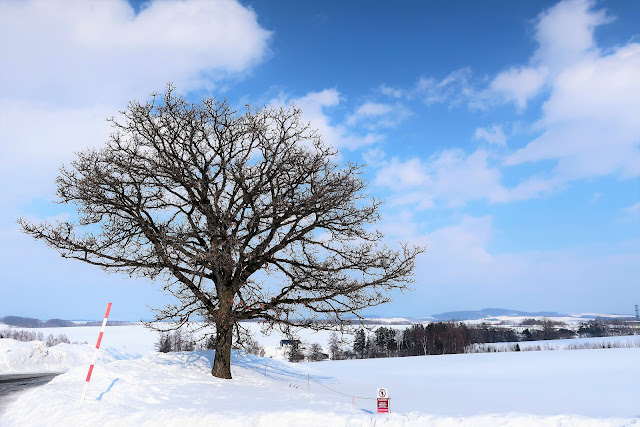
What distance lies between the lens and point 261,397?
429 inches

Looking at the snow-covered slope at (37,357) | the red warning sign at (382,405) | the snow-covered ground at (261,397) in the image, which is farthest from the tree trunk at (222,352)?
the snow-covered slope at (37,357)

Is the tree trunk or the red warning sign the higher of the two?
the tree trunk

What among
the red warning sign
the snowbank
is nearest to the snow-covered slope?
the snowbank

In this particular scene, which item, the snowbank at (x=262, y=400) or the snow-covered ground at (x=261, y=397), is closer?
the snowbank at (x=262, y=400)

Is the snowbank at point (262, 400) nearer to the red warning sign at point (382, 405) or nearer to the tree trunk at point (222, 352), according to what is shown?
the red warning sign at point (382, 405)

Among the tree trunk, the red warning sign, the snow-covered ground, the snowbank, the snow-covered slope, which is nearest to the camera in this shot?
the snowbank

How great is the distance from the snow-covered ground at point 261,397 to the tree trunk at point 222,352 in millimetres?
384

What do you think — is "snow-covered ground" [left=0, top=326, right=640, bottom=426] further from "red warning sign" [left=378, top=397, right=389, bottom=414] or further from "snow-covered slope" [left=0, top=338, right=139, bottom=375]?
"red warning sign" [left=378, top=397, right=389, bottom=414]

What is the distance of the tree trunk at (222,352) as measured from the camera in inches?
566

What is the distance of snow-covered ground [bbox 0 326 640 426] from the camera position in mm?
7168

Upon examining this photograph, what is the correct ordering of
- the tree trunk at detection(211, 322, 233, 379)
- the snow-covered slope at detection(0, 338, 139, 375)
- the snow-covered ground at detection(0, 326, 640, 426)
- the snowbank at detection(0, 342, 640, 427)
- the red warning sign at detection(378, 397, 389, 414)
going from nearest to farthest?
1. the snowbank at detection(0, 342, 640, 427)
2. the snow-covered ground at detection(0, 326, 640, 426)
3. the red warning sign at detection(378, 397, 389, 414)
4. the tree trunk at detection(211, 322, 233, 379)
5. the snow-covered slope at detection(0, 338, 139, 375)

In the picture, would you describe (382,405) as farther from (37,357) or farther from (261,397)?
(37,357)

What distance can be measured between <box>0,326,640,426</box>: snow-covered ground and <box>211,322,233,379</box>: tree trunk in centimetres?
38

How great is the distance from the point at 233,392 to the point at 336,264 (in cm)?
541
